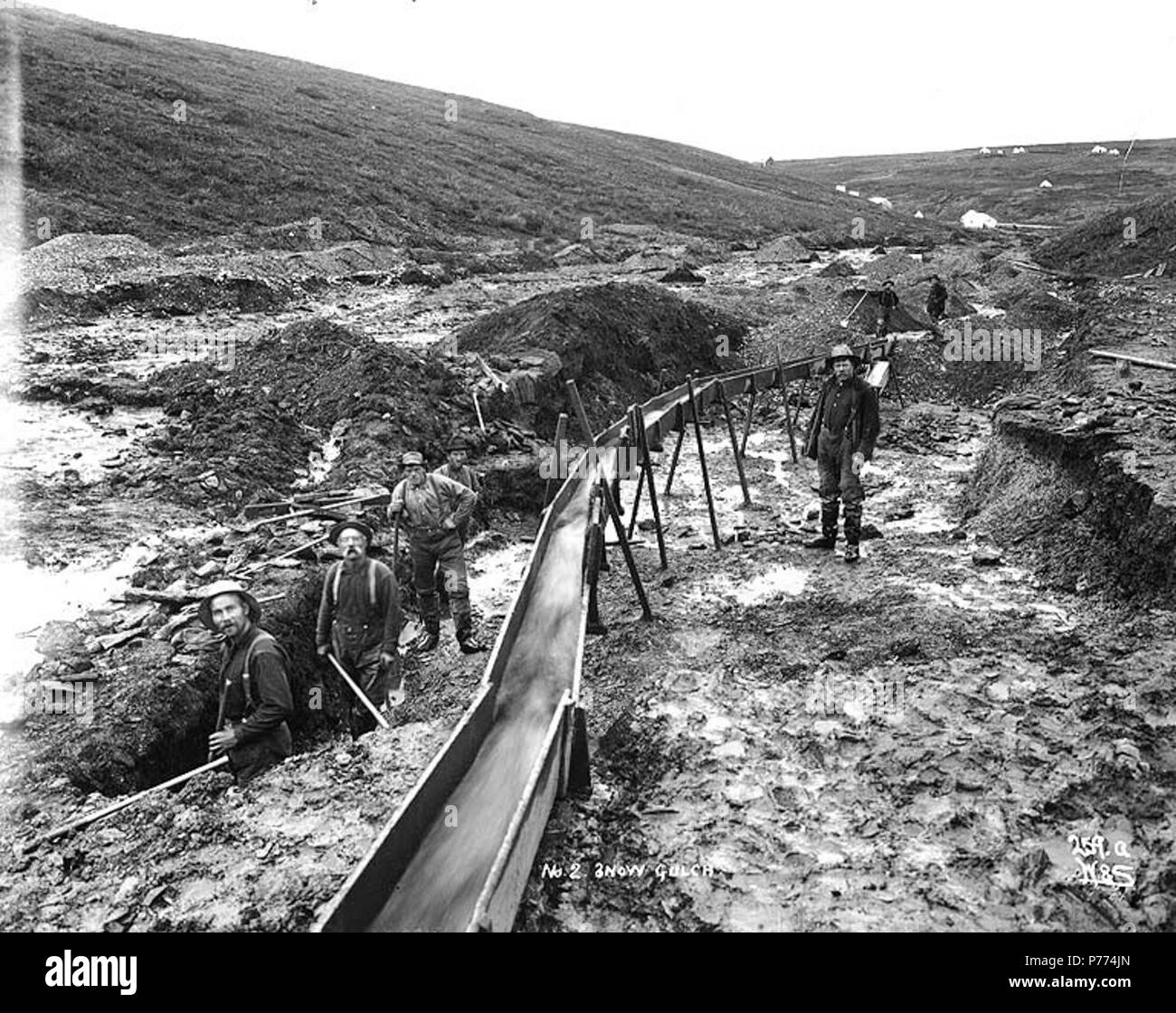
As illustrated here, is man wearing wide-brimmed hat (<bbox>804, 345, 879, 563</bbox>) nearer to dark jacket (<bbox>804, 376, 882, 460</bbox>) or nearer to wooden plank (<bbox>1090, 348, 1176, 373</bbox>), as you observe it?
dark jacket (<bbox>804, 376, 882, 460</bbox>)

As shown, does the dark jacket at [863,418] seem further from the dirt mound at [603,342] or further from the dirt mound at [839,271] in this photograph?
the dirt mound at [839,271]

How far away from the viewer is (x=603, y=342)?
52.6 ft

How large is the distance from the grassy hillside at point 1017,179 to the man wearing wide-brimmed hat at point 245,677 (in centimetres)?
6048

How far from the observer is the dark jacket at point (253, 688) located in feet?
14.9

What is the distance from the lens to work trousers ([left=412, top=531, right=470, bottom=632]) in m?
7.21

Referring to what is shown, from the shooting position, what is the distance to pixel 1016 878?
3568 mm

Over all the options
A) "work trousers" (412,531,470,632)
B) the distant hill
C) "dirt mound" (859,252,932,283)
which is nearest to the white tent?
the distant hill

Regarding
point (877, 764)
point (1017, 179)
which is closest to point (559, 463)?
point (877, 764)

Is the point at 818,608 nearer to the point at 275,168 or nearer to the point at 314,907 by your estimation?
the point at 314,907

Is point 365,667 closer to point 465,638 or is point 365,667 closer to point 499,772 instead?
point 465,638

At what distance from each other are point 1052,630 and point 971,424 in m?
9.59

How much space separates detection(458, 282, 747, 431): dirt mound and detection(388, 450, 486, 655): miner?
619 cm

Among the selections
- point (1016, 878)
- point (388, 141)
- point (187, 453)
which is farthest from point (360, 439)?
point (388, 141)

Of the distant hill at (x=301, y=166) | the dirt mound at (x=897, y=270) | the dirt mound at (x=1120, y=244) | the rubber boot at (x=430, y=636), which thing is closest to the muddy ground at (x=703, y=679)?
the rubber boot at (x=430, y=636)
